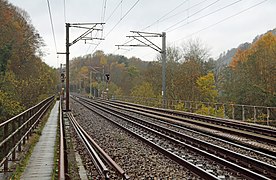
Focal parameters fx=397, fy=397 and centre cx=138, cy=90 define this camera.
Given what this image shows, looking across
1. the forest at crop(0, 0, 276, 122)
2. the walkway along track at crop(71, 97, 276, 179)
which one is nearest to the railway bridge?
the walkway along track at crop(71, 97, 276, 179)

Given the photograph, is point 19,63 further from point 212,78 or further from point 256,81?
point 256,81

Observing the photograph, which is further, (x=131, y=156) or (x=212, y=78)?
(x=212, y=78)

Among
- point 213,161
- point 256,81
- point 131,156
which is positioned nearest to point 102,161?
point 131,156

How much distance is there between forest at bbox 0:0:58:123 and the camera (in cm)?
3847

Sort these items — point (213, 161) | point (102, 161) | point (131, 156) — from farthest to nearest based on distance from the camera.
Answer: point (131, 156), point (213, 161), point (102, 161)

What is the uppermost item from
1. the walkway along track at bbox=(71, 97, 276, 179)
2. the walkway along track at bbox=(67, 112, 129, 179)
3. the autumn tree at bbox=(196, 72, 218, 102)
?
the autumn tree at bbox=(196, 72, 218, 102)

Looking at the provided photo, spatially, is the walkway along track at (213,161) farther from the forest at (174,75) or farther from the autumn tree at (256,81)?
the autumn tree at (256,81)

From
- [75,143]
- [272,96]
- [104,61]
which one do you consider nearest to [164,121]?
[75,143]

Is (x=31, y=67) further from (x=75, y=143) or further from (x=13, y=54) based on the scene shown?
(x=75, y=143)

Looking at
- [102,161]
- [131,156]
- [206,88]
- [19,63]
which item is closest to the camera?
[102,161]

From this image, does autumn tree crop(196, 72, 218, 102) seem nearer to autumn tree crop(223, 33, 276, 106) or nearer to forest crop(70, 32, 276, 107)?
forest crop(70, 32, 276, 107)

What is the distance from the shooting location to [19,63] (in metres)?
50.5

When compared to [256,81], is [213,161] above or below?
below

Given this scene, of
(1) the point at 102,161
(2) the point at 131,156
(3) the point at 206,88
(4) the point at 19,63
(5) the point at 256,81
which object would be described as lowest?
(2) the point at 131,156
